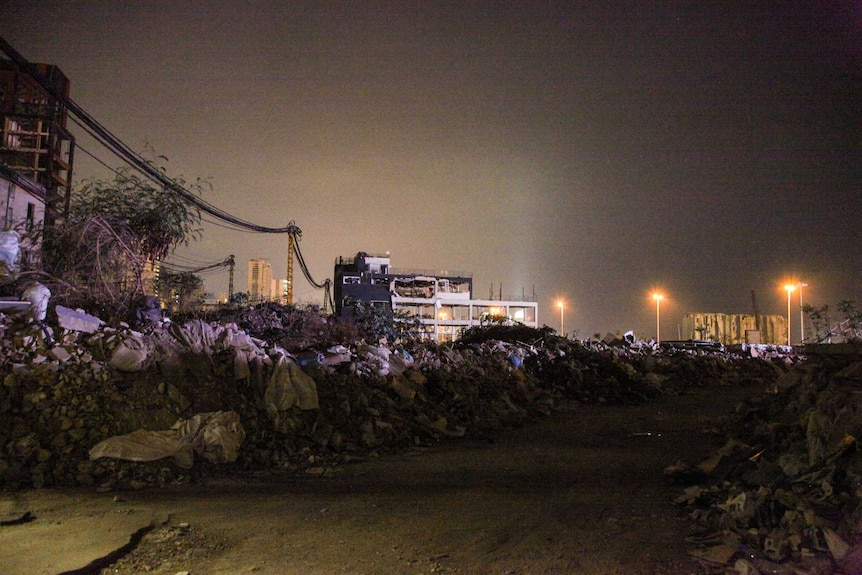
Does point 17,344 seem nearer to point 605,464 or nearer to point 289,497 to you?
point 289,497

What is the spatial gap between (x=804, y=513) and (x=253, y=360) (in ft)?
21.6

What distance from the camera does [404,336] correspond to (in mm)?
22062

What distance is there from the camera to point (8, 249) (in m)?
8.60

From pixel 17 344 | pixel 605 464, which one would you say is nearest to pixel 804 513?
pixel 605 464

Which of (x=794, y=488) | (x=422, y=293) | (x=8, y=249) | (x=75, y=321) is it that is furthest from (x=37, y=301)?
(x=422, y=293)

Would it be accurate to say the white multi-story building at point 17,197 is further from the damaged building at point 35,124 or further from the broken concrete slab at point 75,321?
the damaged building at point 35,124

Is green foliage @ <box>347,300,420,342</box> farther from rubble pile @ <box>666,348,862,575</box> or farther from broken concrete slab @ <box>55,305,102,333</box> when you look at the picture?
rubble pile @ <box>666,348,862,575</box>

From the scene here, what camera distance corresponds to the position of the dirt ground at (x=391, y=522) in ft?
13.0

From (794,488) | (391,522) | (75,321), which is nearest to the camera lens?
(794,488)

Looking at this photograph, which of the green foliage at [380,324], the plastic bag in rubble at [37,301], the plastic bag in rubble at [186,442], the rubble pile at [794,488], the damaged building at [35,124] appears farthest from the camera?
the damaged building at [35,124]

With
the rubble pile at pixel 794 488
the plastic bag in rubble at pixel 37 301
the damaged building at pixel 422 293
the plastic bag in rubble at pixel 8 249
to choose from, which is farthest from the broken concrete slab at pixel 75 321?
the damaged building at pixel 422 293

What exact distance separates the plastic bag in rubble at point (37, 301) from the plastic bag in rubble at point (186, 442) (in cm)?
250

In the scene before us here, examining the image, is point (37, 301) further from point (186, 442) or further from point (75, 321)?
point (186, 442)

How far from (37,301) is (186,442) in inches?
128
